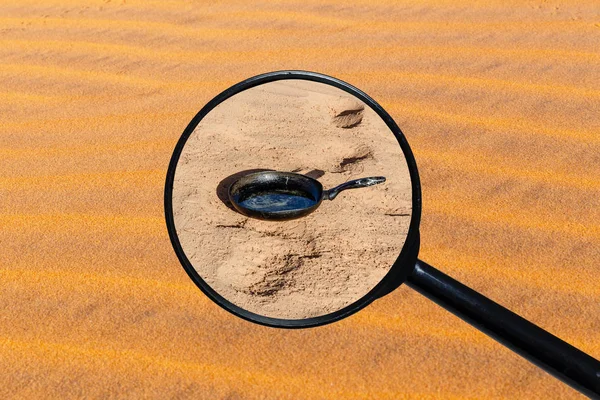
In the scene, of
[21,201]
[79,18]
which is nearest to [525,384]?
[21,201]

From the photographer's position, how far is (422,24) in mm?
3068

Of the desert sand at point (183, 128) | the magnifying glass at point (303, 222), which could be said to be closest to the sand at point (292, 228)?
the magnifying glass at point (303, 222)

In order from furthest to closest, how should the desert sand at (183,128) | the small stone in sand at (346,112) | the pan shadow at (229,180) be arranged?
the desert sand at (183,128)
the small stone in sand at (346,112)
the pan shadow at (229,180)

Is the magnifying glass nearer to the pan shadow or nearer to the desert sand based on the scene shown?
the pan shadow

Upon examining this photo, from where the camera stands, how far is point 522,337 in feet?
2.69

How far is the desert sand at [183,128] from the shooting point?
1561 millimetres

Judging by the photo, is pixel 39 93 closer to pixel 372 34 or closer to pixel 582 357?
pixel 372 34

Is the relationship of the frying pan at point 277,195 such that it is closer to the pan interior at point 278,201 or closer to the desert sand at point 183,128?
the pan interior at point 278,201

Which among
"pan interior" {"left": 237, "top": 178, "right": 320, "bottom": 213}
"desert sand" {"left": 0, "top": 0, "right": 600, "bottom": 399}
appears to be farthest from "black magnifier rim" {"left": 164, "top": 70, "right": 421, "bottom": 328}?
"desert sand" {"left": 0, "top": 0, "right": 600, "bottom": 399}

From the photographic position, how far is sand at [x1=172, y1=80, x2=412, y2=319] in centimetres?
94

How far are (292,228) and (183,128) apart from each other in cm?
168

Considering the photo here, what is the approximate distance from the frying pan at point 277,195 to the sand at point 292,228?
27 millimetres

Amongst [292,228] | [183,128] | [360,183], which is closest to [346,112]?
[360,183]

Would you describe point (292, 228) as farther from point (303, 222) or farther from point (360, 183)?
point (360, 183)
